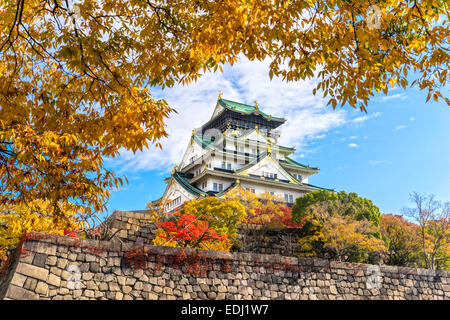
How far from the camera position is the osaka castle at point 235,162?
28.8 metres

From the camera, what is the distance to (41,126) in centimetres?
604

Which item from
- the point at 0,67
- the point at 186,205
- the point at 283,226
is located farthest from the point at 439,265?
the point at 0,67

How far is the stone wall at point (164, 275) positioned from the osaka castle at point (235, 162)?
1436 centimetres

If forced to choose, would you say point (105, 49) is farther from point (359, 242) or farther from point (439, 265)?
point (439, 265)

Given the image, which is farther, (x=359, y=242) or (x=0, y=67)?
(x=359, y=242)

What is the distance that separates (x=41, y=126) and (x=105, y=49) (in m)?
1.86

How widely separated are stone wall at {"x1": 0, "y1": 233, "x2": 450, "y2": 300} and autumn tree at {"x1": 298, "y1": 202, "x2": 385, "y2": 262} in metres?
3.24

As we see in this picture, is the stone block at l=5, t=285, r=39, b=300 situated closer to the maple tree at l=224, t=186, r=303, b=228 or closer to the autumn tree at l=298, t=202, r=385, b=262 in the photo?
the autumn tree at l=298, t=202, r=385, b=262

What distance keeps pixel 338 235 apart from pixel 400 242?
203 inches

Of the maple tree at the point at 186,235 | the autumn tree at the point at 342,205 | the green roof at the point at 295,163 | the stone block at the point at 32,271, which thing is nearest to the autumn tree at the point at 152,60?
the stone block at the point at 32,271

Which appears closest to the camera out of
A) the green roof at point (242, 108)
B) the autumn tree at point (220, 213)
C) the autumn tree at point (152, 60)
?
the autumn tree at point (152, 60)

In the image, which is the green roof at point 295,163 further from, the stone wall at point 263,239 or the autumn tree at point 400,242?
the stone wall at point 263,239

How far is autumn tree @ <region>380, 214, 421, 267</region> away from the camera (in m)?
18.2
